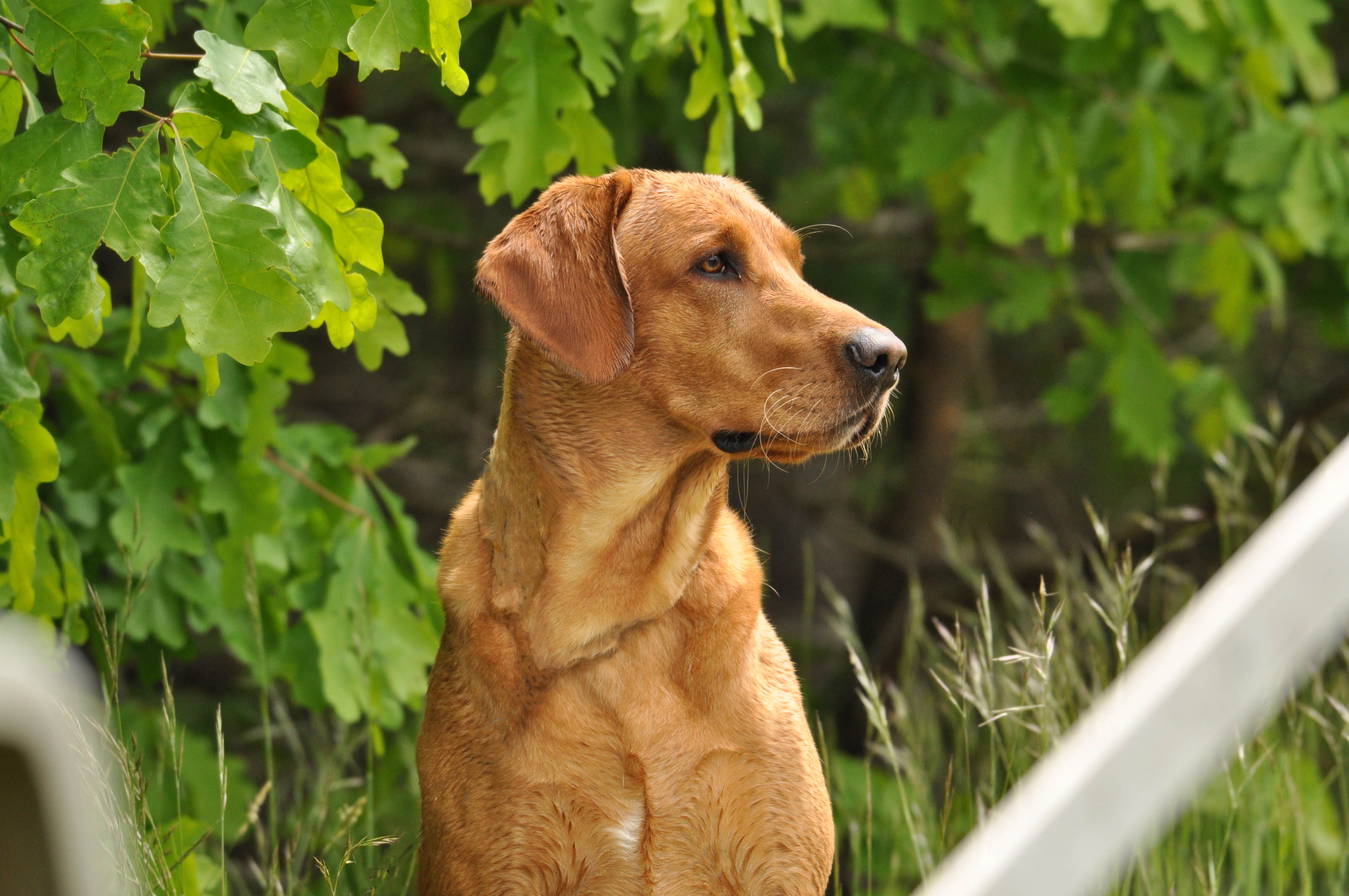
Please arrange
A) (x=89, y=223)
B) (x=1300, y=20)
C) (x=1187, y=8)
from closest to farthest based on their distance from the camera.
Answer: (x=89, y=223) → (x=1187, y=8) → (x=1300, y=20)

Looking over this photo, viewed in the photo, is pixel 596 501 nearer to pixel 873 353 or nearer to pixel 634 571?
pixel 634 571

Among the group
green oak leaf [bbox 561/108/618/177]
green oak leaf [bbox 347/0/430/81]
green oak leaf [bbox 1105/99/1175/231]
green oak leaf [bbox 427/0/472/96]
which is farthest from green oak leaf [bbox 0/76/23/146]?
green oak leaf [bbox 1105/99/1175/231]

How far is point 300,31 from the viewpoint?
187 cm

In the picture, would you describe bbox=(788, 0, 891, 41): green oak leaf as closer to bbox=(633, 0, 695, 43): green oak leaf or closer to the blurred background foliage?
the blurred background foliage

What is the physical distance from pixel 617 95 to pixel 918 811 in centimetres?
244

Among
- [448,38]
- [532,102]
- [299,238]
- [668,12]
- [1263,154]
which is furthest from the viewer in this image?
[1263,154]

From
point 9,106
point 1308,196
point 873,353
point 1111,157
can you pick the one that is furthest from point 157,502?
point 1308,196

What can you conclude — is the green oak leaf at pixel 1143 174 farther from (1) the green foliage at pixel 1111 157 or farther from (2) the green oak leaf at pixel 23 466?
(2) the green oak leaf at pixel 23 466

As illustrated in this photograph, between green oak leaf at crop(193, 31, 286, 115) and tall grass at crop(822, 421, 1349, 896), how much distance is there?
1.49 m

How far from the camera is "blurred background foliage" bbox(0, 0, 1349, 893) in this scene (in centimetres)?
189

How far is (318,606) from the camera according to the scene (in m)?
3.04

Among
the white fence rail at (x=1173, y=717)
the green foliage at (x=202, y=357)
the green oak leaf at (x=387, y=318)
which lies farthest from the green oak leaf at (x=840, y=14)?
the white fence rail at (x=1173, y=717)

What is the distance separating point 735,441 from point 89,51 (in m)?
1.19

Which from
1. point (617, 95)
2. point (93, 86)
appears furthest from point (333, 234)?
point (617, 95)
